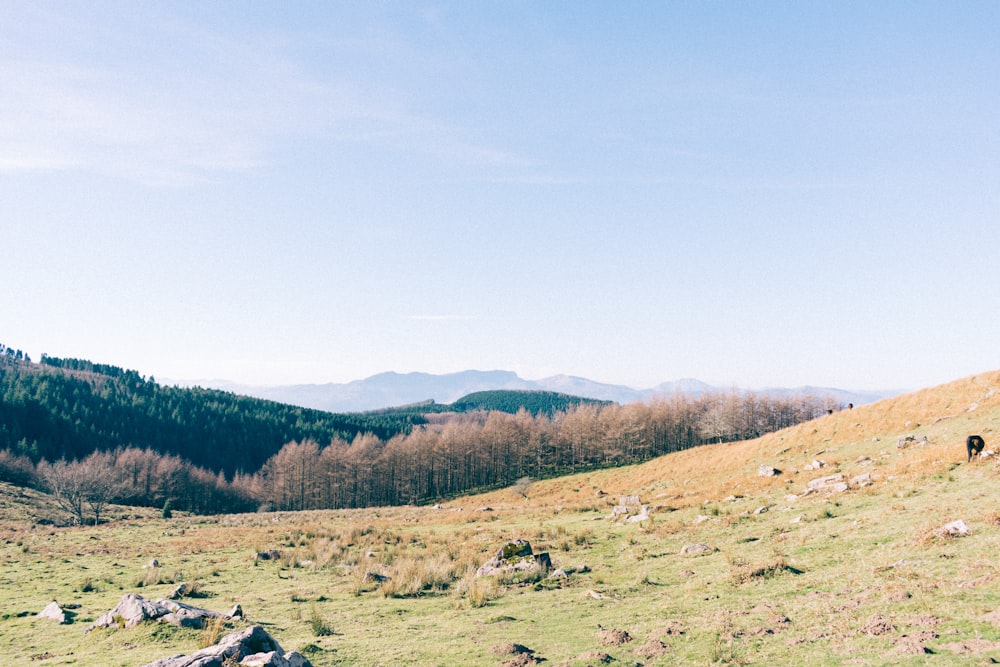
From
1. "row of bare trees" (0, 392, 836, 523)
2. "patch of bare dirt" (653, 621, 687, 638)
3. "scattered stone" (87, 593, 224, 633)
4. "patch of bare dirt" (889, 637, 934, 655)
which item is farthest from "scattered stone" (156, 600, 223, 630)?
"row of bare trees" (0, 392, 836, 523)

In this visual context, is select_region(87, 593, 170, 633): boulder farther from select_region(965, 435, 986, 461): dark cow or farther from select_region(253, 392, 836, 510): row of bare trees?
select_region(253, 392, 836, 510): row of bare trees

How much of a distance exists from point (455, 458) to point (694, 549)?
396 feet

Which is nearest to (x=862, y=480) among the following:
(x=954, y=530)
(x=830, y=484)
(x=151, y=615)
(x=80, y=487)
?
(x=830, y=484)

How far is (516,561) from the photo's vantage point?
22.2m

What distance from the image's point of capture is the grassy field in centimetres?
1154

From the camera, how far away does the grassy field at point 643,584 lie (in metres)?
11.5

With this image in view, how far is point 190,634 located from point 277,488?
13058 centimetres

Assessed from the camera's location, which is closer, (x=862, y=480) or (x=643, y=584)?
(x=643, y=584)

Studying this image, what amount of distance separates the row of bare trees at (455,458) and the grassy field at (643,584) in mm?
97260

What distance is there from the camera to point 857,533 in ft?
60.1

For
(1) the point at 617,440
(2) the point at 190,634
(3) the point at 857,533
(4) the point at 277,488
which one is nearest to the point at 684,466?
(3) the point at 857,533

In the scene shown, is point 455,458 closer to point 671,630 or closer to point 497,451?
point 497,451

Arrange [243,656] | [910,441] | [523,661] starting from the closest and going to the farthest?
[243,656] → [523,661] → [910,441]

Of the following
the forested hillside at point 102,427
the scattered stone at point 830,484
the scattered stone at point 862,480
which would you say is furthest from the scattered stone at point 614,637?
the forested hillside at point 102,427
